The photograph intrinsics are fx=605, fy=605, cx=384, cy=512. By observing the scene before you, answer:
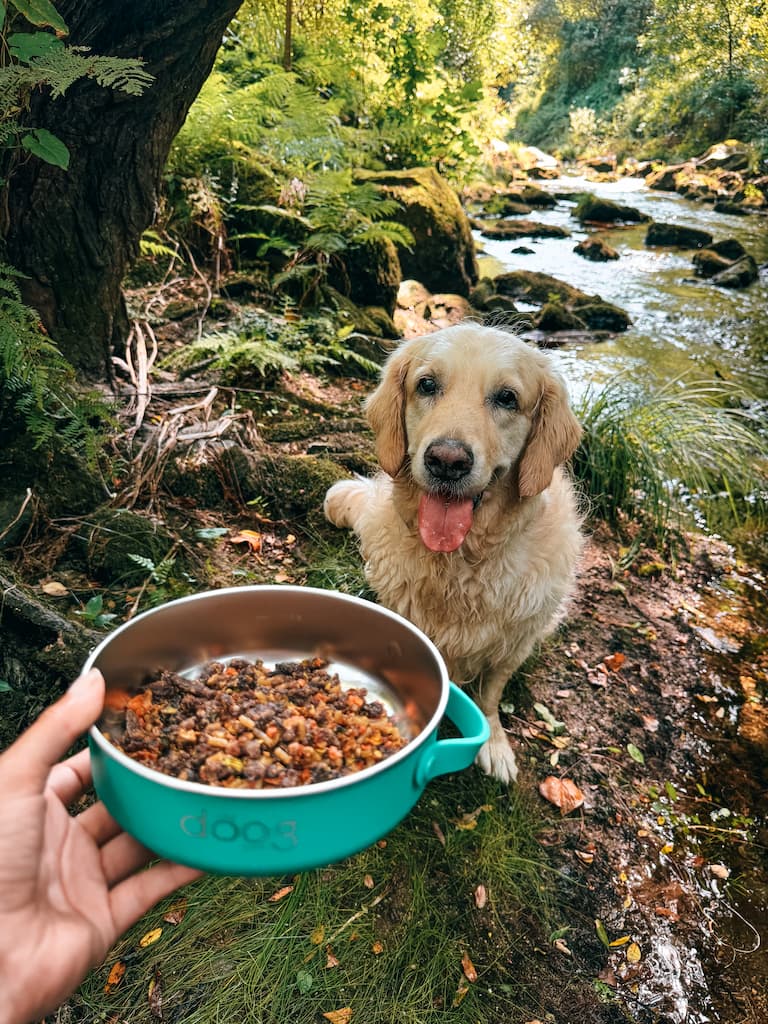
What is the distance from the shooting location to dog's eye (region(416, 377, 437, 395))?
227cm

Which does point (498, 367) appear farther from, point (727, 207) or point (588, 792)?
point (727, 207)

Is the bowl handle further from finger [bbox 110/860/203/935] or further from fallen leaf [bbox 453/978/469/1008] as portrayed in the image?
fallen leaf [bbox 453/978/469/1008]

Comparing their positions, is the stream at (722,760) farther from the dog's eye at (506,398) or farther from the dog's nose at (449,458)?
the dog's nose at (449,458)

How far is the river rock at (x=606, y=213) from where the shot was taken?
48.5 ft

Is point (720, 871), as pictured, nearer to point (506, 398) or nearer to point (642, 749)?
point (642, 749)

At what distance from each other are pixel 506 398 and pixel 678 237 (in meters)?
13.0

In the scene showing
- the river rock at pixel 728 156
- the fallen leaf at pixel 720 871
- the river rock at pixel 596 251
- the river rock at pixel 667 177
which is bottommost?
the fallen leaf at pixel 720 871

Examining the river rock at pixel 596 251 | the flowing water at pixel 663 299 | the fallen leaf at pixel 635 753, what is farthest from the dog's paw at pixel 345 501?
the river rock at pixel 596 251

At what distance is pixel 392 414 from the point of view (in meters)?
2.43

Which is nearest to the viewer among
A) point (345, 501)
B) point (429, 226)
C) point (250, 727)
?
point (250, 727)

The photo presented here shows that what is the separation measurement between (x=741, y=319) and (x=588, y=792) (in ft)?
27.1

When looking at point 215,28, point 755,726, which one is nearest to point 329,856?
point 755,726

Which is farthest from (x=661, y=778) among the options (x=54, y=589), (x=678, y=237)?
(x=678, y=237)

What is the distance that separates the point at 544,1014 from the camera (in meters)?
1.72
